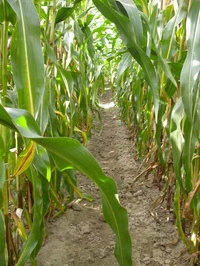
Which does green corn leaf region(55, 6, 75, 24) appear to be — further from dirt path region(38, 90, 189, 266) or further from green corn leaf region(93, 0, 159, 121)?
dirt path region(38, 90, 189, 266)

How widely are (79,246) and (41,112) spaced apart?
0.61 metres

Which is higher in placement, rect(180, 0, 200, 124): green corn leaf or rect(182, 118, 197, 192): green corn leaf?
rect(180, 0, 200, 124): green corn leaf

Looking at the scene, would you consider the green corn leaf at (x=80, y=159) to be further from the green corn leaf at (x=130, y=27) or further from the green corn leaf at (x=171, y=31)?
the green corn leaf at (x=171, y=31)

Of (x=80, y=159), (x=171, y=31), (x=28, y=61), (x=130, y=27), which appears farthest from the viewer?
(x=171, y=31)

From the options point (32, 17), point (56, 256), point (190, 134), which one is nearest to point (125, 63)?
point (190, 134)

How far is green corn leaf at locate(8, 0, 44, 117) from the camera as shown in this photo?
0.53 meters

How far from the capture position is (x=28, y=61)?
55 cm

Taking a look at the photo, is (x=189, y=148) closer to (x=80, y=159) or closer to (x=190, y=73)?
(x=190, y=73)

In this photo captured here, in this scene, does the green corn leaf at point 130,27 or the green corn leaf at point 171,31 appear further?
the green corn leaf at point 171,31

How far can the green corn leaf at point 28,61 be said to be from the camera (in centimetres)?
53

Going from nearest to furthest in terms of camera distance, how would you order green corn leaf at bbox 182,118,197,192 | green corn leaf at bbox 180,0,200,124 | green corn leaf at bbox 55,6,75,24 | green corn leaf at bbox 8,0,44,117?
1. green corn leaf at bbox 8,0,44,117
2. green corn leaf at bbox 180,0,200,124
3. green corn leaf at bbox 182,118,197,192
4. green corn leaf at bbox 55,6,75,24

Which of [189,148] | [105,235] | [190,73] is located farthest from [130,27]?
[105,235]

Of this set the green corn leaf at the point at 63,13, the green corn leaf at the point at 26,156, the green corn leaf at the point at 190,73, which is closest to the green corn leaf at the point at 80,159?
the green corn leaf at the point at 26,156

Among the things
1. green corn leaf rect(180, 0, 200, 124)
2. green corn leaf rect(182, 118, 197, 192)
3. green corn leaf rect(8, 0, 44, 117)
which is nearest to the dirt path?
green corn leaf rect(182, 118, 197, 192)
